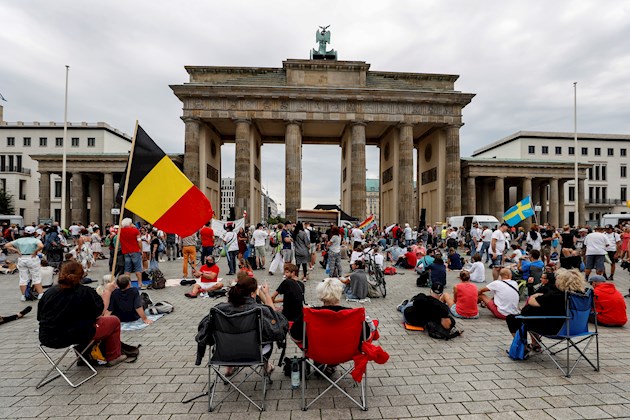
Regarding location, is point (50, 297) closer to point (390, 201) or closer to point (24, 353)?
point (24, 353)

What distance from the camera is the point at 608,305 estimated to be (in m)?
6.96

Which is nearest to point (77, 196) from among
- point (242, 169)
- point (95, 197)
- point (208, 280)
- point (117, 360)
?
point (95, 197)

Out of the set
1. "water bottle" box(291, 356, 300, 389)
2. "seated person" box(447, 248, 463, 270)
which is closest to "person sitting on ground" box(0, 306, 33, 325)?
"water bottle" box(291, 356, 300, 389)

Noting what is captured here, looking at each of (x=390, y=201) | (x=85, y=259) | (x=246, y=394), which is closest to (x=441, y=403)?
(x=246, y=394)

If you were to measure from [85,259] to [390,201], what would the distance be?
33.5 m

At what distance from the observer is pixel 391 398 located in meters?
4.18

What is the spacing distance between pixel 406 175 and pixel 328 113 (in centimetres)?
1039

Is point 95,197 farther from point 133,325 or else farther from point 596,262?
point 596,262

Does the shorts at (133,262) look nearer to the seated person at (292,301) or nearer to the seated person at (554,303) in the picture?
the seated person at (292,301)

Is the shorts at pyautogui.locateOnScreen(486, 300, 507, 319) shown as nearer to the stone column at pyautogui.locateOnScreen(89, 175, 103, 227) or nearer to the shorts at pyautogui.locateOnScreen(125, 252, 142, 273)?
the shorts at pyautogui.locateOnScreen(125, 252, 142, 273)

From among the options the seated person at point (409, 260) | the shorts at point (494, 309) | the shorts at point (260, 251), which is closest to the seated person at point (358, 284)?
the shorts at point (494, 309)

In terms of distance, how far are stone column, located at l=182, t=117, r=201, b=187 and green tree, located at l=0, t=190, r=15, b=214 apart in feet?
125

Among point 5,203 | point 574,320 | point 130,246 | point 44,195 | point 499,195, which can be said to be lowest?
point 574,320

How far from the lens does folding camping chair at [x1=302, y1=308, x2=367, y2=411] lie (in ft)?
12.8
